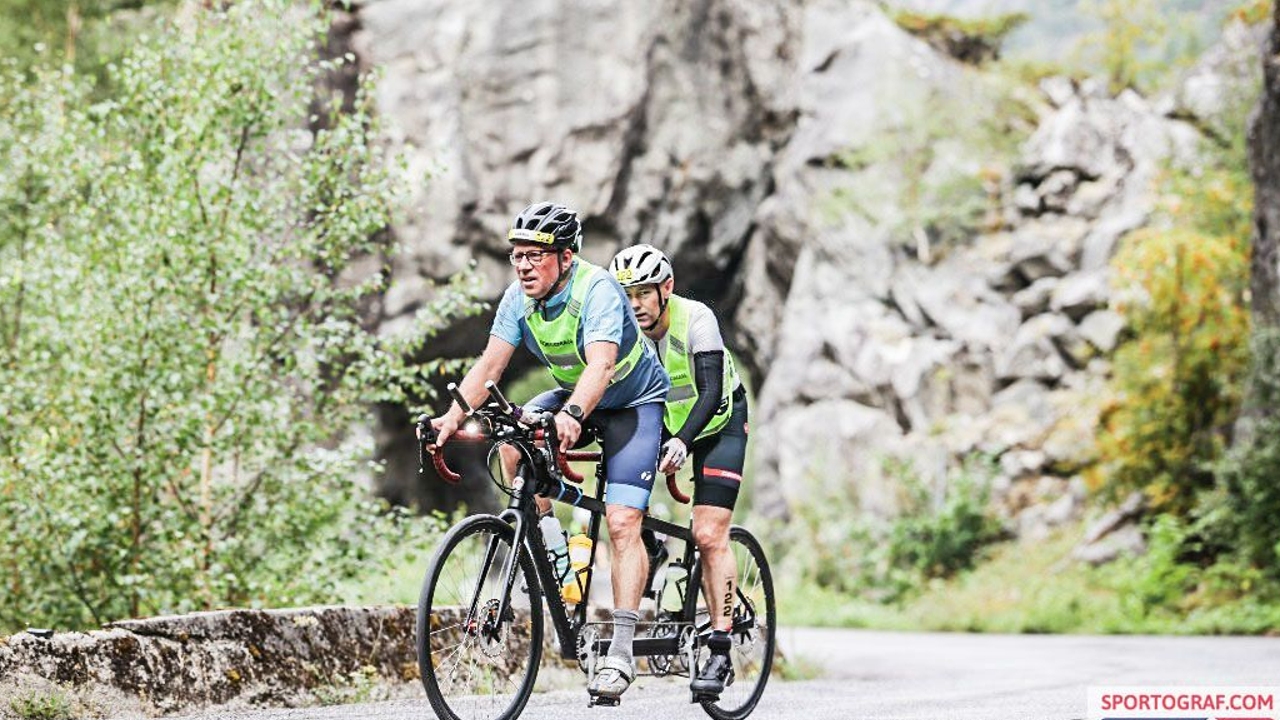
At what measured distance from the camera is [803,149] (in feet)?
97.2

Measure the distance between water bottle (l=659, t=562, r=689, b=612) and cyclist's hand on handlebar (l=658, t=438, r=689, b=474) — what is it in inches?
33.7

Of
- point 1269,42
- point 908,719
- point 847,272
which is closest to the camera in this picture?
point 908,719

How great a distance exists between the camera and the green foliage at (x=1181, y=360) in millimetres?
18172

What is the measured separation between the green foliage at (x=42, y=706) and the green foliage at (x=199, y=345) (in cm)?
360

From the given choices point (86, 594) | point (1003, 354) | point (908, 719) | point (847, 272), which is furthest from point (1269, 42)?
point (86, 594)

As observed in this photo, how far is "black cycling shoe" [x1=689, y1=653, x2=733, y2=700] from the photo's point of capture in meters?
5.74

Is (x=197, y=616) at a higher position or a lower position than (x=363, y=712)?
higher

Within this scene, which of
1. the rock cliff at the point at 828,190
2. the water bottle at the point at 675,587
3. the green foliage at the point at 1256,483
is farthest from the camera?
the rock cliff at the point at 828,190

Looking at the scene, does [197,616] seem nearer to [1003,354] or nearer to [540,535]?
[540,535]

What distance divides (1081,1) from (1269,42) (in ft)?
41.6

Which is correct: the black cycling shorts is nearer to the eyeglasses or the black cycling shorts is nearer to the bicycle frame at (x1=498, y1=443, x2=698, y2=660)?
the bicycle frame at (x1=498, y1=443, x2=698, y2=660)

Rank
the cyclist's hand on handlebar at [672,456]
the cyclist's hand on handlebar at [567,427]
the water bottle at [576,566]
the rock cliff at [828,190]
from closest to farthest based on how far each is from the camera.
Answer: the cyclist's hand on handlebar at [567,427]
the water bottle at [576,566]
the cyclist's hand on handlebar at [672,456]
the rock cliff at [828,190]

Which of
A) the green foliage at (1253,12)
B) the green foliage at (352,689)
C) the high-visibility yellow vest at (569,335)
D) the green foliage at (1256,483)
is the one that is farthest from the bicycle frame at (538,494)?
the green foliage at (1253,12)

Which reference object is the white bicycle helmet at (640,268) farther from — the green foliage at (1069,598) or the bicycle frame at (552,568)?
the green foliage at (1069,598)
